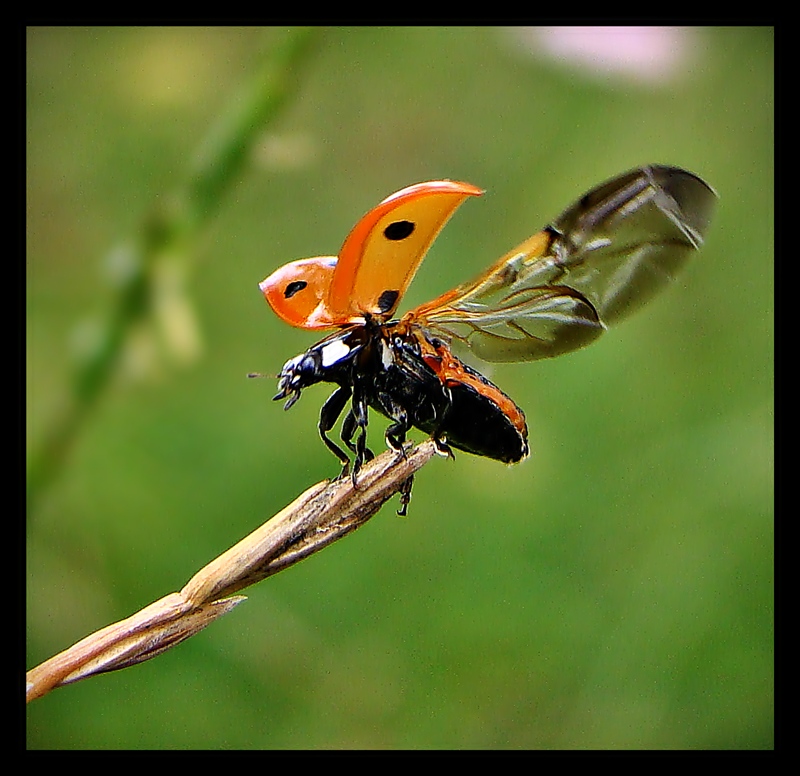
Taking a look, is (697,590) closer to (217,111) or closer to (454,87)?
(454,87)

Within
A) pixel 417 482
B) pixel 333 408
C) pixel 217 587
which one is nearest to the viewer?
pixel 217 587

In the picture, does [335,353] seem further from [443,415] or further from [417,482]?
[417,482]

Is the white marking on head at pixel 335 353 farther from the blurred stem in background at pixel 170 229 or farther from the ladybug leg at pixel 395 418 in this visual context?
the blurred stem in background at pixel 170 229

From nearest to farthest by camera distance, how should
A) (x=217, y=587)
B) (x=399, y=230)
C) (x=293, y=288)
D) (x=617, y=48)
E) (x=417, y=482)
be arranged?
(x=217, y=587) → (x=399, y=230) → (x=293, y=288) → (x=617, y=48) → (x=417, y=482)

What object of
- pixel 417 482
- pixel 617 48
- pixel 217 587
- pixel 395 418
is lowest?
pixel 217 587

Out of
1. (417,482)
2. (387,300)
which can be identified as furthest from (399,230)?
(417,482)

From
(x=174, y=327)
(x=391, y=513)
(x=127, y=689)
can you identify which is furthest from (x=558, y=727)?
(x=174, y=327)

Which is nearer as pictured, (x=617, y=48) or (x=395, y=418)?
(x=395, y=418)
